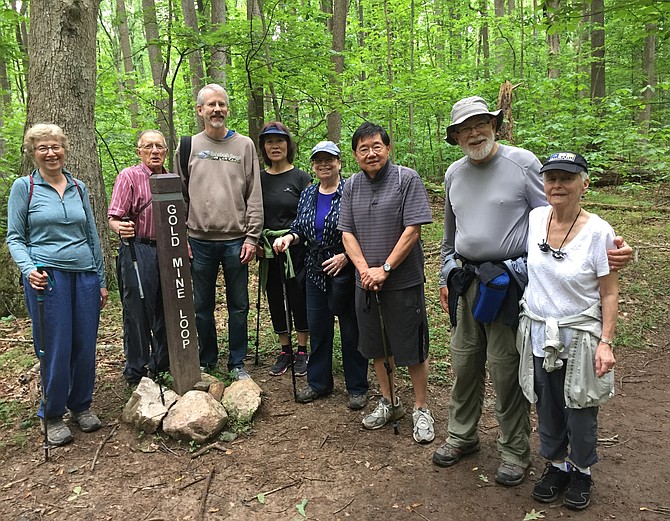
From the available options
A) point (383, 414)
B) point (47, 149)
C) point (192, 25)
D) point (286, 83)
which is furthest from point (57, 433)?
point (192, 25)

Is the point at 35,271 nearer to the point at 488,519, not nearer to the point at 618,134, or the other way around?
the point at 488,519

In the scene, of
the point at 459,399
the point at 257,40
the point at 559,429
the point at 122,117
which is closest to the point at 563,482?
the point at 559,429

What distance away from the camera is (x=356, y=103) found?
9.54m

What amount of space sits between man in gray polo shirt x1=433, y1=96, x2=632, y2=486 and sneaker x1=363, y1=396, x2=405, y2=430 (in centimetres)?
56

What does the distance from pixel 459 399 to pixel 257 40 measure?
649 cm

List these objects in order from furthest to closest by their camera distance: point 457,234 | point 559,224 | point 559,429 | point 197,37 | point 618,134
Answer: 1. point 618,134
2. point 197,37
3. point 457,234
4. point 559,429
5. point 559,224

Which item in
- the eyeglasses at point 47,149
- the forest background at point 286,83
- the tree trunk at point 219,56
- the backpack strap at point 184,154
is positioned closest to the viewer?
the eyeglasses at point 47,149

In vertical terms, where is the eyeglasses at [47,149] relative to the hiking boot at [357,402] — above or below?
above

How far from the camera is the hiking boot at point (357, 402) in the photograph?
13.2 ft

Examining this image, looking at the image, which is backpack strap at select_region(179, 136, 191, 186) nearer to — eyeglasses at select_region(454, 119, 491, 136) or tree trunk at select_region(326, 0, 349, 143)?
eyeglasses at select_region(454, 119, 491, 136)

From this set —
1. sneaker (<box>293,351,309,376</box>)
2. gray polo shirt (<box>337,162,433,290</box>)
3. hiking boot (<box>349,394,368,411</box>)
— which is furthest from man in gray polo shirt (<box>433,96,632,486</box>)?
sneaker (<box>293,351,309,376</box>)

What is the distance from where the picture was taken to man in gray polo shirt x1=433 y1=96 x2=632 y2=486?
288 centimetres

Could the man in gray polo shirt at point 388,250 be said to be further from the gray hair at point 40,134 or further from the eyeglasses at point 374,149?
the gray hair at point 40,134

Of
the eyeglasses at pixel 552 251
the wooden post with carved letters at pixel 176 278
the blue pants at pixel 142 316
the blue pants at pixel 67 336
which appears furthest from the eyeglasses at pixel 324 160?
the blue pants at pixel 67 336
